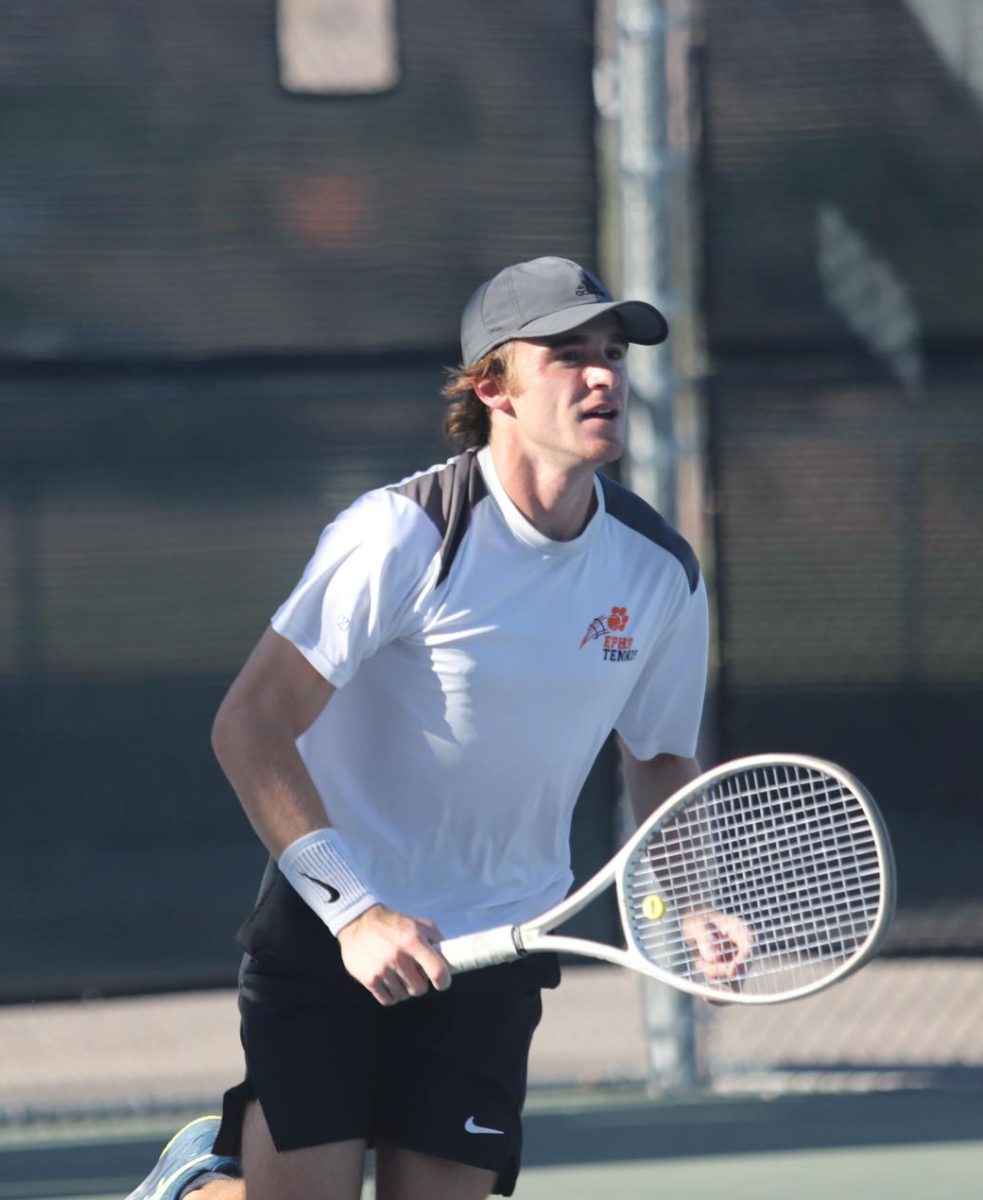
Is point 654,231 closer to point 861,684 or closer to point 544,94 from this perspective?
point 544,94

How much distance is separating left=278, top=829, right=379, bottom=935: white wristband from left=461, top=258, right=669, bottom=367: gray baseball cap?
2.28 ft

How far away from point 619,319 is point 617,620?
39 cm

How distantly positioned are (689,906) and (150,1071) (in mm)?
2083

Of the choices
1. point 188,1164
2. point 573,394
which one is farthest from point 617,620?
point 188,1164

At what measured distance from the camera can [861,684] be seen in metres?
4.22

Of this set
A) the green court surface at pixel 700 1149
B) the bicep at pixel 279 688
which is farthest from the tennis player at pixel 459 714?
the green court surface at pixel 700 1149

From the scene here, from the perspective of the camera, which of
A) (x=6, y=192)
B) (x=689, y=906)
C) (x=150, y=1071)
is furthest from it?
(x=150, y=1071)

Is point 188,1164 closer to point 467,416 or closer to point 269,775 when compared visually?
point 269,775

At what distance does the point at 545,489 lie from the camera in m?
2.84

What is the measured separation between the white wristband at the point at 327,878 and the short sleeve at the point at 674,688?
59 centimetres

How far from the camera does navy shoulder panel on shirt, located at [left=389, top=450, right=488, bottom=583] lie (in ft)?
9.00

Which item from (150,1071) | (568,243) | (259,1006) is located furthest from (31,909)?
(568,243)

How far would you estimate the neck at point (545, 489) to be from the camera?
283 centimetres

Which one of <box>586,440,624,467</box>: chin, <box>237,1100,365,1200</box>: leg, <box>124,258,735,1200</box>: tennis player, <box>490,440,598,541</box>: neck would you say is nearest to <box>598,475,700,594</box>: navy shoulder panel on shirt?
<box>124,258,735,1200</box>: tennis player
